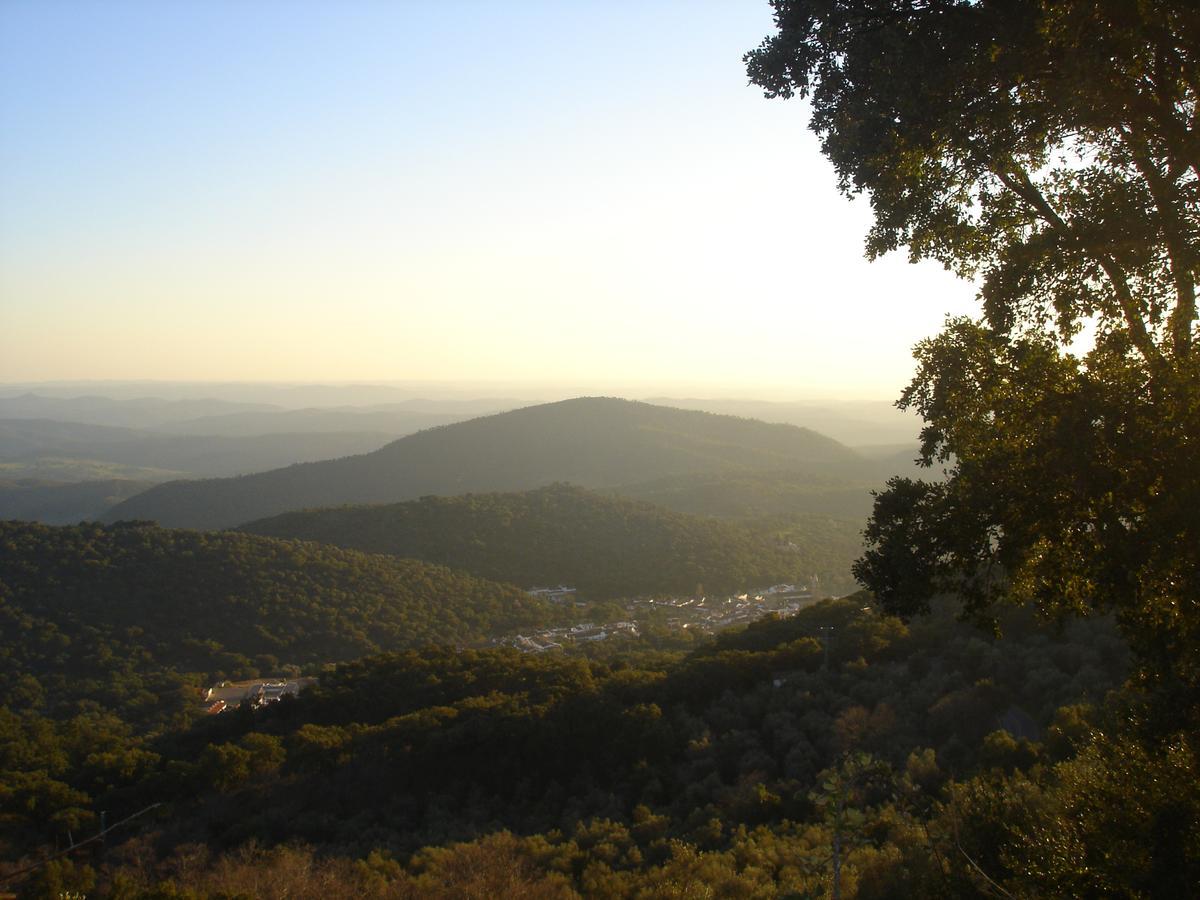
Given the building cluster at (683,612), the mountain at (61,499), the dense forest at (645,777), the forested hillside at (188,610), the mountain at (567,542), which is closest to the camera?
the dense forest at (645,777)

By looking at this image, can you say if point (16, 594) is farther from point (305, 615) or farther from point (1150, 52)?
point (1150, 52)

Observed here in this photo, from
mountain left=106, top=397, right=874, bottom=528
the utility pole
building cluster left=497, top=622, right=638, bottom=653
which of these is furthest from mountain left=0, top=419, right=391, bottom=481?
the utility pole

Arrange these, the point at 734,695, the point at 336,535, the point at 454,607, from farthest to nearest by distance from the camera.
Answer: the point at 336,535 → the point at 454,607 → the point at 734,695

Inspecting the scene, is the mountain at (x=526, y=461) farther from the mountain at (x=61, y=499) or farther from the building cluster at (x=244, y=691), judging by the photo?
the building cluster at (x=244, y=691)

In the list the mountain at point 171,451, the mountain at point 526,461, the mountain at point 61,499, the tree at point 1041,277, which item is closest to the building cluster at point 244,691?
the tree at point 1041,277

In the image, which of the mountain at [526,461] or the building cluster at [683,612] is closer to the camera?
the building cluster at [683,612]

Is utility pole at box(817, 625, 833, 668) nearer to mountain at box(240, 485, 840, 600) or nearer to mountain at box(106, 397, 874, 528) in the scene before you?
mountain at box(240, 485, 840, 600)

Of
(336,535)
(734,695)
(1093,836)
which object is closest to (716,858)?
(1093,836)
